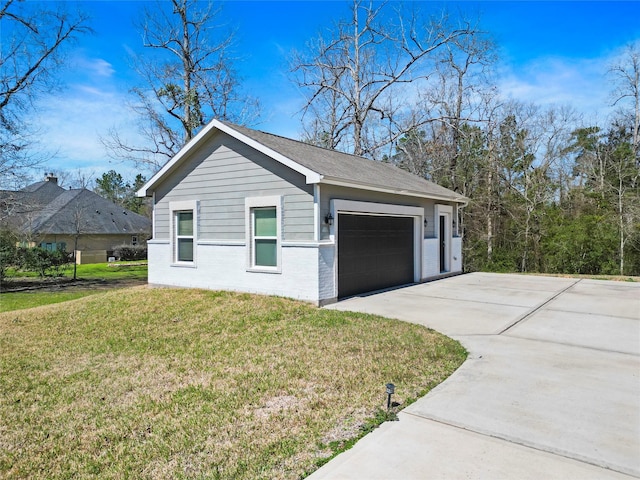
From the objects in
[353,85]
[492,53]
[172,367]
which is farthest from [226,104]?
[172,367]

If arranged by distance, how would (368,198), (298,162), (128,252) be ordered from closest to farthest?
1. (298,162)
2. (368,198)
3. (128,252)

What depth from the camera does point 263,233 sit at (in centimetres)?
960

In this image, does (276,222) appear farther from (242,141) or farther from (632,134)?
(632,134)

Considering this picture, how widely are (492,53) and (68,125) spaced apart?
19.9m

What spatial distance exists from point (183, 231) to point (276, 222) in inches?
132

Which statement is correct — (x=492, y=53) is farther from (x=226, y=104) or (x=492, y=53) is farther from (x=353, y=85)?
(x=226, y=104)

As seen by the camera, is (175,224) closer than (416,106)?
Yes

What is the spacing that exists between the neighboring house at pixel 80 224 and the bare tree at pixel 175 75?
35.2 ft

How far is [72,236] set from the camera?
1278 inches

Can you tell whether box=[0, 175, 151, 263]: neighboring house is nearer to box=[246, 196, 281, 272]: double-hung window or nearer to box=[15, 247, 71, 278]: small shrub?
box=[15, 247, 71, 278]: small shrub

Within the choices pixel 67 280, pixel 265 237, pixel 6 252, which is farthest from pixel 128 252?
pixel 265 237

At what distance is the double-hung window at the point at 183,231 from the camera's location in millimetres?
10953

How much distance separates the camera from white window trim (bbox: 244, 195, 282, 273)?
915cm

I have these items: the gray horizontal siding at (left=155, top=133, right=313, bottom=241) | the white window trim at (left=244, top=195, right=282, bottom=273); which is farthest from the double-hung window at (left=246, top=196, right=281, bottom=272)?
the gray horizontal siding at (left=155, top=133, right=313, bottom=241)
